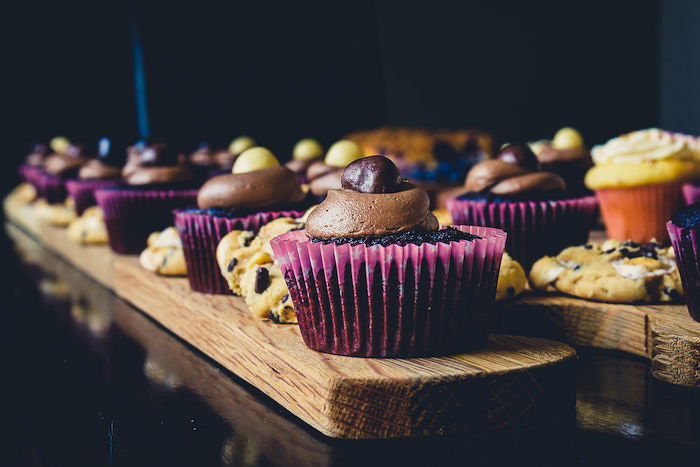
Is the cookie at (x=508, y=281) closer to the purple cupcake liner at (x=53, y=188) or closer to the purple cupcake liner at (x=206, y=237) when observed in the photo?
the purple cupcake liner at (x=206, y=237)

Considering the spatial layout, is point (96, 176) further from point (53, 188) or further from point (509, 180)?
point (509, 180)

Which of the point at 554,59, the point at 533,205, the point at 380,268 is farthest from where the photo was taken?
the point at 554,59

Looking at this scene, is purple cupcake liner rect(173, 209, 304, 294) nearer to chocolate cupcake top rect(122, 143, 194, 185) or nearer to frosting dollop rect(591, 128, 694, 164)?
chocolate cupcake top rect(122, 143, 194, 185)

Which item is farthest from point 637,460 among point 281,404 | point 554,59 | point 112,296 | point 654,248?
point 554,59

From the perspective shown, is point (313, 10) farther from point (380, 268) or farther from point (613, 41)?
point (380, 268)

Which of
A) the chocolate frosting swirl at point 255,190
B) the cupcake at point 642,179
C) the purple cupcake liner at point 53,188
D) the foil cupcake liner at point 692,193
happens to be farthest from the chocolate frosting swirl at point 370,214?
the purple cupcake liner at point 53,188
